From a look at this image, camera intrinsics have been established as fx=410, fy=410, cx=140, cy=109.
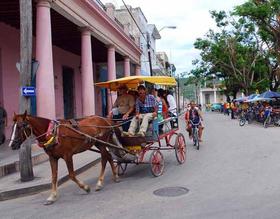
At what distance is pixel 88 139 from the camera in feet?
27.8

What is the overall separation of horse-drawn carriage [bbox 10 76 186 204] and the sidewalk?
0.99m

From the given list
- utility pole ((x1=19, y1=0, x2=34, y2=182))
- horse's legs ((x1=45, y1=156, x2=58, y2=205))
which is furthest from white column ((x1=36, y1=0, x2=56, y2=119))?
horse's legs ((x1=45, y1=156, x2=58, y2=205))

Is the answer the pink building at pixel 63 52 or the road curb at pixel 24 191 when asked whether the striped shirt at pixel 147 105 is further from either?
the pink building at pixel 63 52

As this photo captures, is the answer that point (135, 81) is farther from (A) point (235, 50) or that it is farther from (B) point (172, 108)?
(A) point (235, 50)

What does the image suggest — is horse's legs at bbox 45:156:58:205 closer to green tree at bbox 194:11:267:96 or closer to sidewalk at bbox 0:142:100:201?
sidewalk at bbox 0:142:100:201

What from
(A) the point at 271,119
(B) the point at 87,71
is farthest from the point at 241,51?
(B) the point at 87,71

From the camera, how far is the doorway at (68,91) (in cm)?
2540

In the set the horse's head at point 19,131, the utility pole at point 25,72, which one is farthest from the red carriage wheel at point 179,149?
the horse's head at point 19,131

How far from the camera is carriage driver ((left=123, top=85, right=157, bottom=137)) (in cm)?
973

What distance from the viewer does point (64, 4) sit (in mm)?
14984

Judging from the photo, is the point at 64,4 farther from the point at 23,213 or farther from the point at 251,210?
the point at 251,210

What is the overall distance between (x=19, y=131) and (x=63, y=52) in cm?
1781

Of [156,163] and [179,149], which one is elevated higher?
[179,149]

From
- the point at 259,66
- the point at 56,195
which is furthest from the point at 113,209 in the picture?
the point at 259,66
